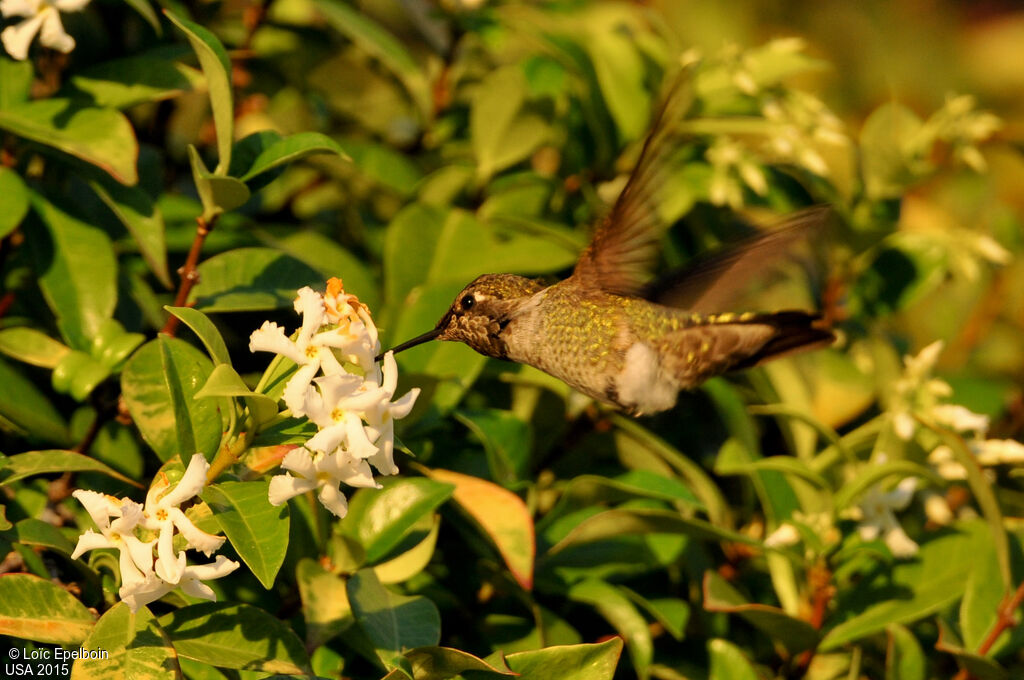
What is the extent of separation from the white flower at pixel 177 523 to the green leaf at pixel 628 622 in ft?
2.59

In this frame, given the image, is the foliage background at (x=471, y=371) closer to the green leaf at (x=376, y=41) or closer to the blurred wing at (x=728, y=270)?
the green leaf at (x=376, y=41)

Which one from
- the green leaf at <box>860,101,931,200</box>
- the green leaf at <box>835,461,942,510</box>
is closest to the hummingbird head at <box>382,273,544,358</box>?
the green leaf at <box>835,461,942,510</box>

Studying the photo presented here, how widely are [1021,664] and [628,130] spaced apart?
1494 millimetres

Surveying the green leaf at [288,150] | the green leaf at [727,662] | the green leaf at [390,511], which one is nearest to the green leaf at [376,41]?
the green leaf at [288,150]

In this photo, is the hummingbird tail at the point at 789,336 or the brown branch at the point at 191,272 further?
the hummingbird tail at the point at 789,336

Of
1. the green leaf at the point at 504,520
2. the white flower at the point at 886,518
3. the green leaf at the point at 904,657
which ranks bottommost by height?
the green leaf at the point at 904,657

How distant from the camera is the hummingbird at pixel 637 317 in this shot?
1834 mm

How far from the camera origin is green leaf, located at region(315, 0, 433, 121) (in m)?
2.37

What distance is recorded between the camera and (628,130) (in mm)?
2598

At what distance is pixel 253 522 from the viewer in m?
1.35

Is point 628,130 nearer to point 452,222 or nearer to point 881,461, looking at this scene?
point 452,222

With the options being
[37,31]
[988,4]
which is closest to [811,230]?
[37,31]

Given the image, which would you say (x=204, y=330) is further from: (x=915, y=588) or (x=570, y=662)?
(x=915, y=588)

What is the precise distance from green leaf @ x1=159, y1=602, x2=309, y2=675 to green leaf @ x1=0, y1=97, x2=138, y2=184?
26.7 inches
